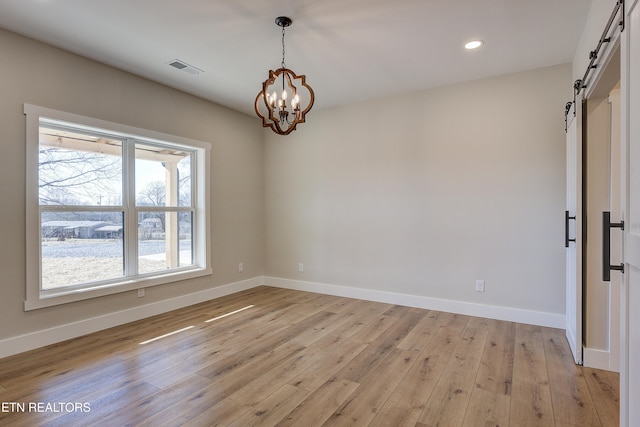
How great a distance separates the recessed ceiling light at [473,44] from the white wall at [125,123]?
329 cm

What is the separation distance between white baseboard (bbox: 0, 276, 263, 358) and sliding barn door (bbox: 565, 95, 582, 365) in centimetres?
409

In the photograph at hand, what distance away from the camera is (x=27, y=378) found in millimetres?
2426

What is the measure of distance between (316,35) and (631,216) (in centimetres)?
257

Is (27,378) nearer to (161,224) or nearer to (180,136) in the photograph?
(161,224)

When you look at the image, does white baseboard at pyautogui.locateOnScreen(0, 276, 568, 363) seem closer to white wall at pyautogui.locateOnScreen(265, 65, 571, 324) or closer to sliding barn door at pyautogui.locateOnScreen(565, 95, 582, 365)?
white wall at pyautogui.locateOnScreen(265, 65, 571, 324)

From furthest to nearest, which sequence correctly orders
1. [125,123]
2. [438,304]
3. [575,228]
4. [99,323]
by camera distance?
[438,304] → [125,123] → [99,323] → [575,228]

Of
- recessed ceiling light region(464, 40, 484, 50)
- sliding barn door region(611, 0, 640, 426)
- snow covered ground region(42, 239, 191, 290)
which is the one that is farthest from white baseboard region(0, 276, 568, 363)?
recessed ceiling light region(464, 40, 484, 50)

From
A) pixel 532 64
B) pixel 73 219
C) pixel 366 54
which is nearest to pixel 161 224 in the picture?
pixel 73 219

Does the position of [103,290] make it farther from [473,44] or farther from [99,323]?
[473,44]

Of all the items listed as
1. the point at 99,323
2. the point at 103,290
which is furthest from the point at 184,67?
the point at 99,323

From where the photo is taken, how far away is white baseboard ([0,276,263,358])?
2844 mm

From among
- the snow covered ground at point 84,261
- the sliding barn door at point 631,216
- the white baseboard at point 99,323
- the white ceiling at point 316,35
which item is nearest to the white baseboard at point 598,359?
the sliding barn door at point 631,216

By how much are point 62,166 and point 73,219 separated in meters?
0.53

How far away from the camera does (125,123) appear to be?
11.9ft
